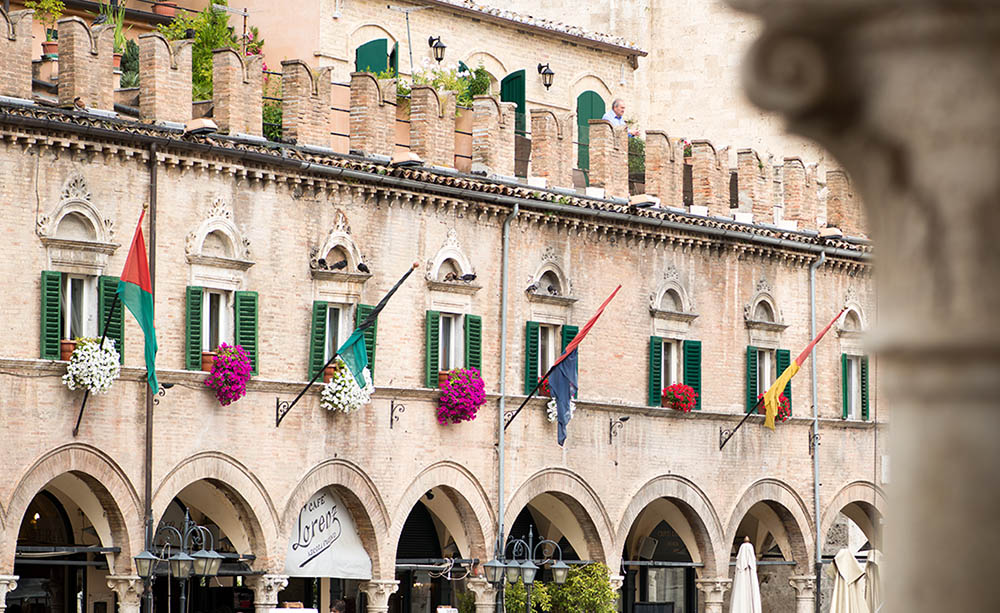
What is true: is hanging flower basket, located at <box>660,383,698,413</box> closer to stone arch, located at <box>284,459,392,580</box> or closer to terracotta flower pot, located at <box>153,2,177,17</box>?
stone arch, located at <box>284,459,392,580</box>

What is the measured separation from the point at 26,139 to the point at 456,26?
16.4m

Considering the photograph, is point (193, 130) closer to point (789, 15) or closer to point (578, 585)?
point (578, 585)

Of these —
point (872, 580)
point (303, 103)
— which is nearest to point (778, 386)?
point (872, 580)

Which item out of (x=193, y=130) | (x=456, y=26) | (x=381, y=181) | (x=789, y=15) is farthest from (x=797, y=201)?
(x=789, y=15)

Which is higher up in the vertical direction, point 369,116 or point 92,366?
point 369,116

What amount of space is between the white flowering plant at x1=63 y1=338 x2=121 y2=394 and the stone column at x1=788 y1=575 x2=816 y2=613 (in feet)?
53.1

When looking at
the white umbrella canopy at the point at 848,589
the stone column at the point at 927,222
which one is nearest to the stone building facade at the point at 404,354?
the white umbrella canopy at the point at 848,589

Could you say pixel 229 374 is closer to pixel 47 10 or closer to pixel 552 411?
pixel 552 411

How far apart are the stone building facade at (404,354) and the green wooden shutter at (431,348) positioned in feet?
0.21

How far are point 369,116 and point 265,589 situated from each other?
744cm

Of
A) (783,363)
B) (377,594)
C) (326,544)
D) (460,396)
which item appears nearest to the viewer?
(326,544)

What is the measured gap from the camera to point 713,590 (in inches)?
1367

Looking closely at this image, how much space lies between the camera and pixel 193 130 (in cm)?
2652

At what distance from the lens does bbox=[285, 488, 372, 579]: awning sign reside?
28.5m
